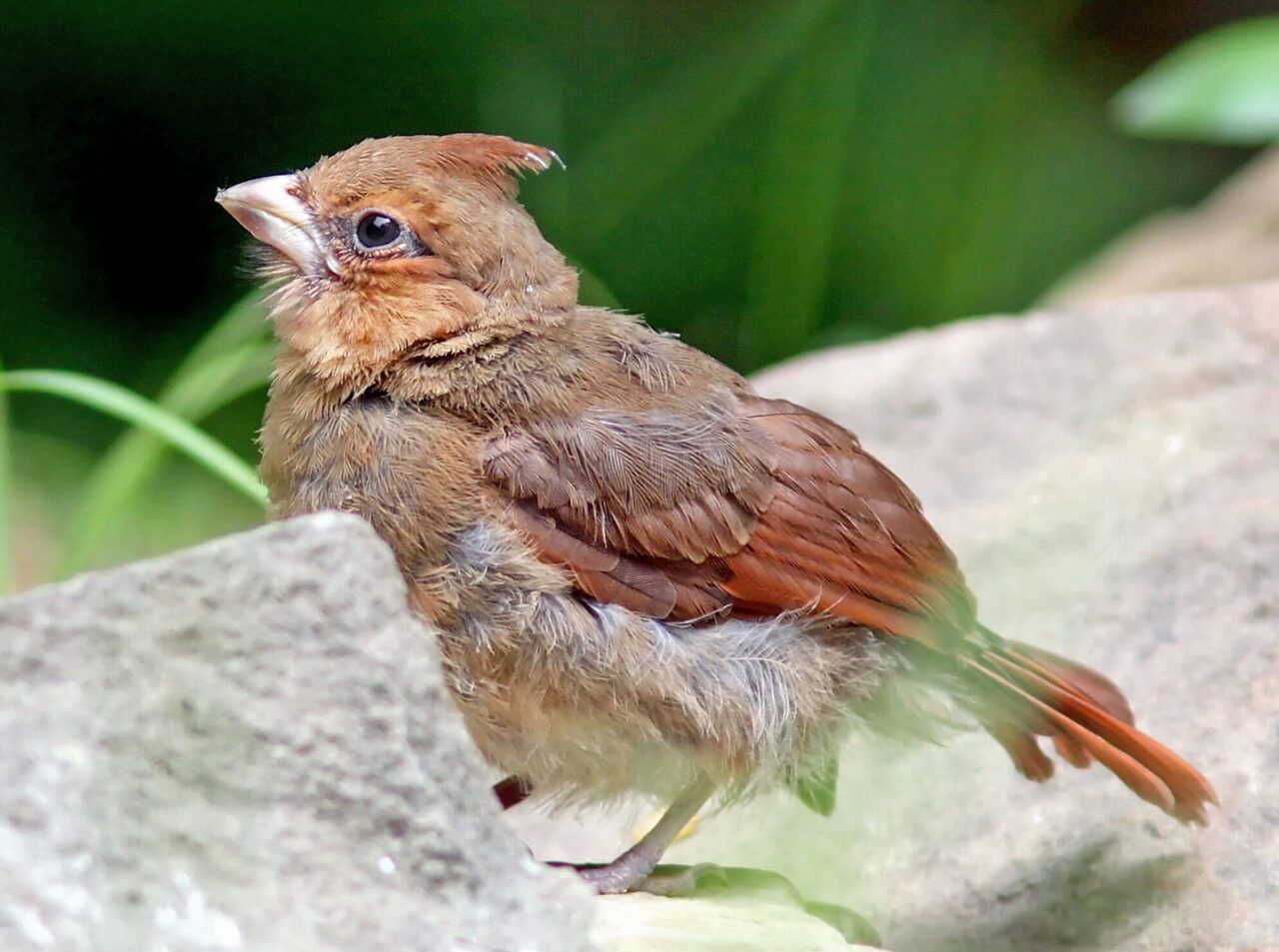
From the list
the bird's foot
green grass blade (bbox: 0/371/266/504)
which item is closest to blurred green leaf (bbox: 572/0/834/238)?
green grass blade (bbox: 0/371/266/504)

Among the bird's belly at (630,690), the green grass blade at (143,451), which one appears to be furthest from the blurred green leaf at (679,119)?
the bird's belly at (630,690)

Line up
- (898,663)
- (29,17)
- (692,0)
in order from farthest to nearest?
(692,0) → (29,17) → (898,663)

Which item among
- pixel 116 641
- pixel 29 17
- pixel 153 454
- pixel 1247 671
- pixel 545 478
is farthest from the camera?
Result: pixel 29 17

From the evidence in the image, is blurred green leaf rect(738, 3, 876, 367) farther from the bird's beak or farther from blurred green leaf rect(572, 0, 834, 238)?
the bird's beak

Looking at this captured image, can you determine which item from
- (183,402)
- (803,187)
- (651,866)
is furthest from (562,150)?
(651,866)

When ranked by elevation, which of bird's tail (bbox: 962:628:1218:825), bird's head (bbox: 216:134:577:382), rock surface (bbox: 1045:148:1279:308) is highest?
rock surface (bbox: 1045:148:1279:308)

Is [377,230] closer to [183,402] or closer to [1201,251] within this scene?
[183,402]

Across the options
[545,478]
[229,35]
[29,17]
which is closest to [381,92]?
[229,35]

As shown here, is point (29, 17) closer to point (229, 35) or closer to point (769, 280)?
point (229, 35)
